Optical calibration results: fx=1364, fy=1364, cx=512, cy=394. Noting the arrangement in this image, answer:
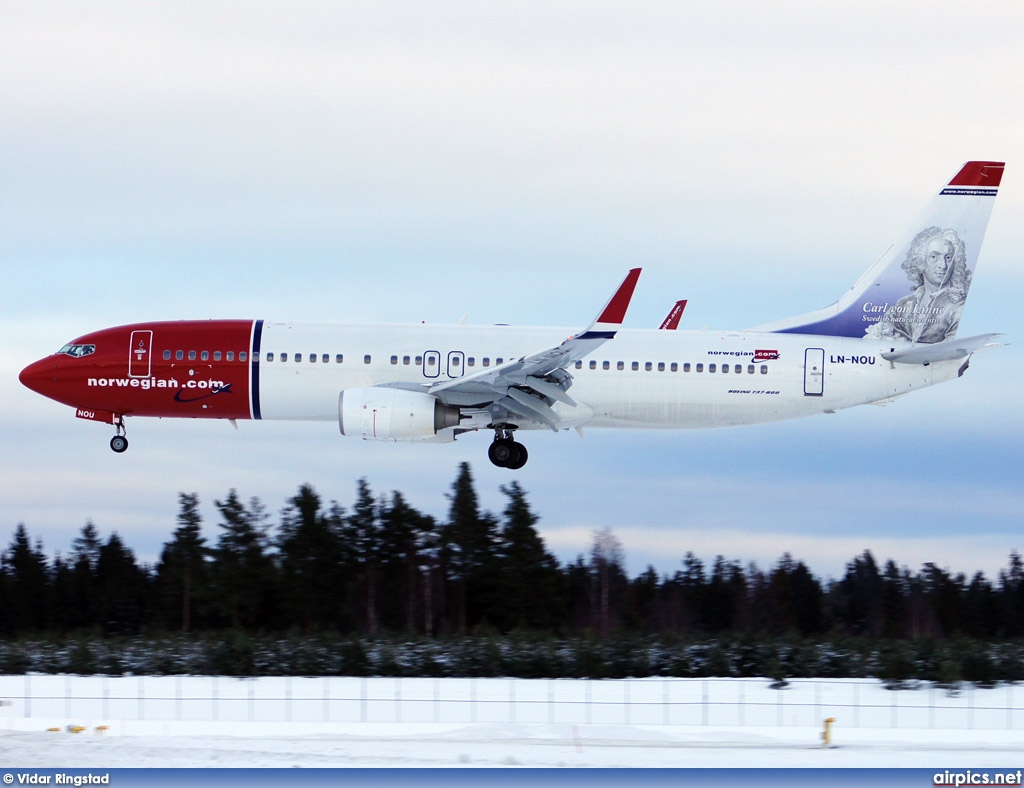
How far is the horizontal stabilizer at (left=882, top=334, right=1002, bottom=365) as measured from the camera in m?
37.4

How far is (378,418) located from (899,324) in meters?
15.5

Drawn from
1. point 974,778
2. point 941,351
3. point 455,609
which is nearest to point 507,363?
point 941,351

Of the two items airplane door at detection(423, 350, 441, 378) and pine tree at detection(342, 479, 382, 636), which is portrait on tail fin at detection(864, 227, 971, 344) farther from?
pine tree at detection(342, 479, 382, 636)

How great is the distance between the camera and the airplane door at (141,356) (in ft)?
128

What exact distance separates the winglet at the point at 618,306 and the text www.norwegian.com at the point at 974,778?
46.0 feet

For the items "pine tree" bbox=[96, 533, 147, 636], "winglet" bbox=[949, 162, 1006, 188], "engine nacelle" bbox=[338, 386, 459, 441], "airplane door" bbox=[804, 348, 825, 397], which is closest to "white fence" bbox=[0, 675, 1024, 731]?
"engine nacelle" bbox=[338, 386, 459, 441]

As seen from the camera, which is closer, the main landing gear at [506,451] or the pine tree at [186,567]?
the main landing gear at [506,451]

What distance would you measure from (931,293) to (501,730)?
1844 centimetres

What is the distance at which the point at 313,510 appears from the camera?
83812 millimetres

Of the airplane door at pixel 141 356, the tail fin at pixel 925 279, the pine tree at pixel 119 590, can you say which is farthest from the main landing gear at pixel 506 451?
the pine tree at pixel 119 590

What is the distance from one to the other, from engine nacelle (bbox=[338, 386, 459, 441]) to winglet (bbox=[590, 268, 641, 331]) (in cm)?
556

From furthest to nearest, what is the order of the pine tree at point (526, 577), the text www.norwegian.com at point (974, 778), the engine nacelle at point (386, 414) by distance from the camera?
1. the pine tree at point (526, 577)
2. the engine nacelle at point (386, 414)
3. the text www.norwegian.com at point (974, 778)

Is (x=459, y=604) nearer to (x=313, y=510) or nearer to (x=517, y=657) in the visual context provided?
(x=313, y=510)

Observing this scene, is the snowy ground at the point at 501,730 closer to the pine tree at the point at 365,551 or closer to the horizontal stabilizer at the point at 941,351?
the horizontal stabilizer at the point at 941,351
